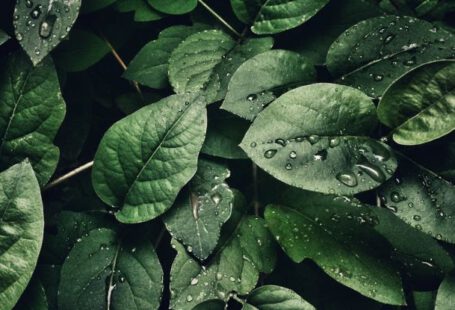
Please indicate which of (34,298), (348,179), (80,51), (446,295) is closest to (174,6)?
(80,51)

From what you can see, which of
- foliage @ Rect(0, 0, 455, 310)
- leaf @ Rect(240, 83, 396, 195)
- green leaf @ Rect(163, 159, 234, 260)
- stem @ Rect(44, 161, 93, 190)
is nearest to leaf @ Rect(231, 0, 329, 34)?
foliage @ Rect(0, 0, 455, 310)

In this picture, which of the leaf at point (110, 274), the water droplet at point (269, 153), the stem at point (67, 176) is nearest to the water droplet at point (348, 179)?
the water droplet at point (269, 153)

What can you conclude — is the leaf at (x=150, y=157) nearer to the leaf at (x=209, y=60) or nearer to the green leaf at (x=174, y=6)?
the leaf at (x=209, y=60)

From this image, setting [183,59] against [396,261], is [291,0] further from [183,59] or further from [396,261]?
[396,261]

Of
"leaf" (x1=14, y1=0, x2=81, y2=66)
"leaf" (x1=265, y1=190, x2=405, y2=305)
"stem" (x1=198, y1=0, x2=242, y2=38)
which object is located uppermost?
"leaf" (x1=14, y1=0, x2=81, y2=66)

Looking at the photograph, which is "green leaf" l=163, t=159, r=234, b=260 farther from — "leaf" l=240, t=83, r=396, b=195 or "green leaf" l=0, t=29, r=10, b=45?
"green leaf" l=0, t=29, r=10, b=45

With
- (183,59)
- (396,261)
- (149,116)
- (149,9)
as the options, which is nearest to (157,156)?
Answer: (149,116)
